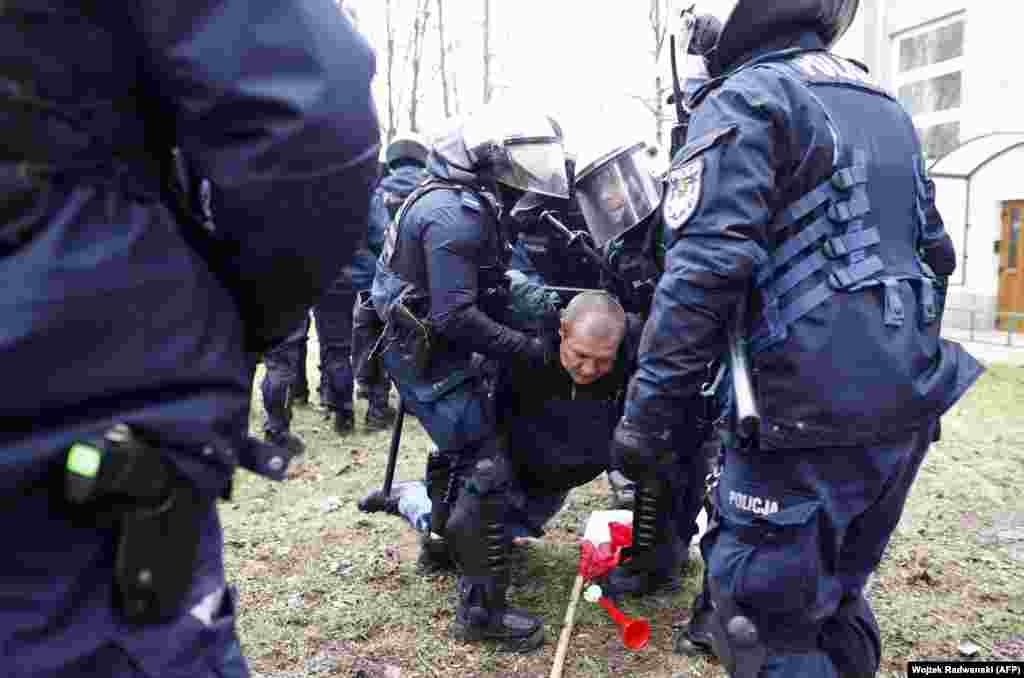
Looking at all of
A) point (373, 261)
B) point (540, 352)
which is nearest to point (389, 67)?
point (373, 261)

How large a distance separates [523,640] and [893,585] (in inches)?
69.0

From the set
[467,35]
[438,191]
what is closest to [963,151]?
[467,35]

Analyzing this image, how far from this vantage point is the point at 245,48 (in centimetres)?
116

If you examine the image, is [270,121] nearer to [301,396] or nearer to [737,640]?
[737,640]

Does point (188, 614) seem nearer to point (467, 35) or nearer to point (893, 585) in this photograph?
point (893, 585)

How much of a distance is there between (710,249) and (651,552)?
2.02m

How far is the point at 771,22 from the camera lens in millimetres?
2422

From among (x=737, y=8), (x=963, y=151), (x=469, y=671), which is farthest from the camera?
(x=963, y=151)

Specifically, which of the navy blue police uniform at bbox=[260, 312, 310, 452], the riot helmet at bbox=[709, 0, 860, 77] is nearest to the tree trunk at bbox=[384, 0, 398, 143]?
the navy blue police uniform at bbox=[260, 312, 310, 452]

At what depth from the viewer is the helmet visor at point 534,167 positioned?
3588 mm

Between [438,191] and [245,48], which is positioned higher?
[245,48]

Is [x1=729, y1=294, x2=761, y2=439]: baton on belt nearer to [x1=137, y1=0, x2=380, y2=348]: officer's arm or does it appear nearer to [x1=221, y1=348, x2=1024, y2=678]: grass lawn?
[x1=137, y1=0, x2=380, y2=348]: officer's arm

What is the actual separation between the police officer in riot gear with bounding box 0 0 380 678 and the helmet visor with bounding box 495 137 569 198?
2330mm

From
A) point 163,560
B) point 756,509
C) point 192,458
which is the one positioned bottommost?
point 756,509
